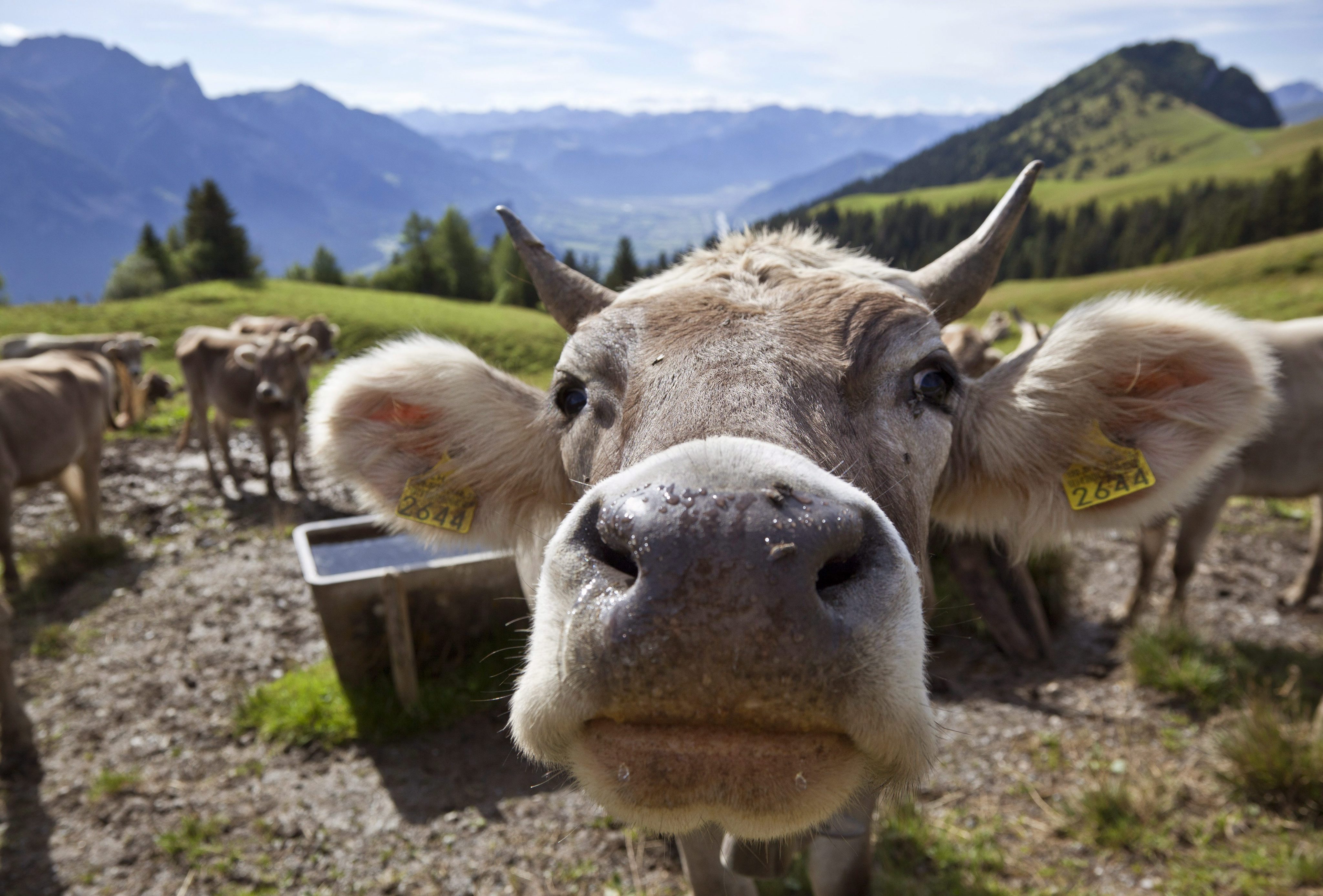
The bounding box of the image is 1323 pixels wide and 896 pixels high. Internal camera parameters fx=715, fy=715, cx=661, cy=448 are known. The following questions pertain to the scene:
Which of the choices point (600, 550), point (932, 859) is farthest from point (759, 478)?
point (932, 859)

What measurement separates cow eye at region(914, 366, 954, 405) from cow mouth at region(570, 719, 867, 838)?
129 centimetres

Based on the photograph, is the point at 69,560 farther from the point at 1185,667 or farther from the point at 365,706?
the point at 1185,667

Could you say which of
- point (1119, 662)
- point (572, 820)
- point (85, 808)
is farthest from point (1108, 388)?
A: point (85, 808)

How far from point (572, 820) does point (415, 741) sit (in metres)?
1.47

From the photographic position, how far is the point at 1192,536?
20.7 ft

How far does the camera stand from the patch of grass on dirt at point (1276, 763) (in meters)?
4.30

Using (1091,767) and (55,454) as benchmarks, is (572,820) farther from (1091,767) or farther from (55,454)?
(55,454)

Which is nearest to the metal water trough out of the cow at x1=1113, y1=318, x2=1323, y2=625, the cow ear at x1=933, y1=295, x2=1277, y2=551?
the cow ear at x1=933, y1=295, x2=1277, y2=551

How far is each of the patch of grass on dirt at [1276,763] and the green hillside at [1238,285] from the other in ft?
74.8

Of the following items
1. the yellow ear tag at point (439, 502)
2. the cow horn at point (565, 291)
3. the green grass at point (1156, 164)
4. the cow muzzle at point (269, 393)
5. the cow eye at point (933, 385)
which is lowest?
the cow muzzle at point (269, 393)

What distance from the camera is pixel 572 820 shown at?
4738mm

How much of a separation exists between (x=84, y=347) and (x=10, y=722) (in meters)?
10.8

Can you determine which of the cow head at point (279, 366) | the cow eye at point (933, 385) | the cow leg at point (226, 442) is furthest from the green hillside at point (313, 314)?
the cow eye at point (933, 385)

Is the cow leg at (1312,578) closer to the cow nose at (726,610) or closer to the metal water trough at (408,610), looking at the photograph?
the metal water trough at (408,610)
